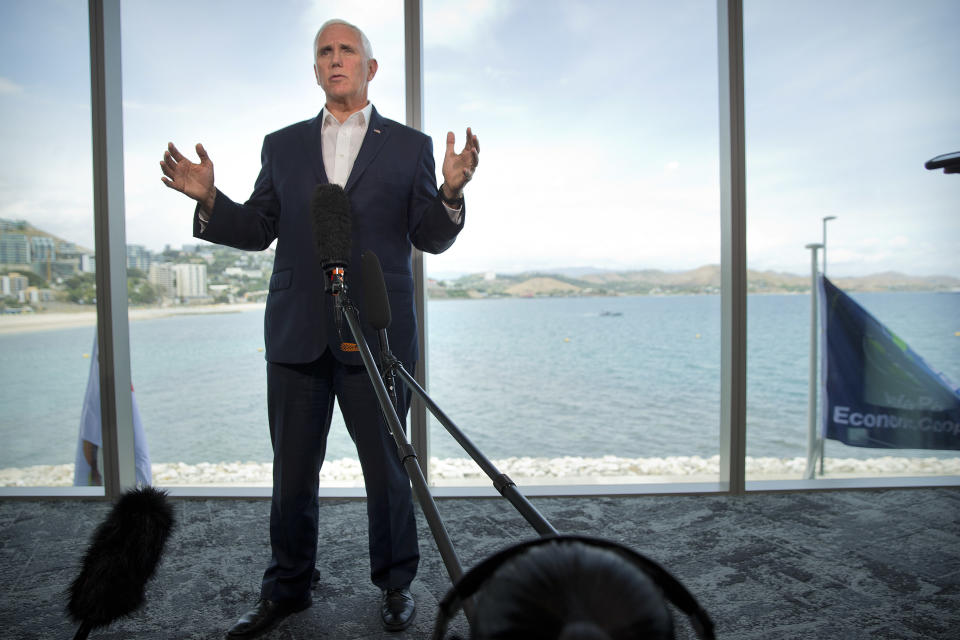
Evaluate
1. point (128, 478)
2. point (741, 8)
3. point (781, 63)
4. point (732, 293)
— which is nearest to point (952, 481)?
point (732, 293)

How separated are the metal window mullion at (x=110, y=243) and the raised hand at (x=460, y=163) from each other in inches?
82.0

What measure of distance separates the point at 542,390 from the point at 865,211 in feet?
79.9

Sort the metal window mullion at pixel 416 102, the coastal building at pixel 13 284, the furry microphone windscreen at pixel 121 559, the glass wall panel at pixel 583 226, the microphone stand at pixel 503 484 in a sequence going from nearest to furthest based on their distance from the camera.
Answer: the microphone stand at pixel 503 484, the furry microphone windscreen at pixel 121 559, the metal window mullion at pixel 416 102, the coastal building at pixel 13 284, the glass wall panel at pixel 583 226

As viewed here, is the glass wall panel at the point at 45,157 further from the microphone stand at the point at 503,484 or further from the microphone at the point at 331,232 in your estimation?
the microphone stand at the point at 503,484

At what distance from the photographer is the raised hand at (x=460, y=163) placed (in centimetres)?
124

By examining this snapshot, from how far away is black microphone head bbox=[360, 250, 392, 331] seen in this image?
120 cm

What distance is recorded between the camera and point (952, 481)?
2658 millimetres

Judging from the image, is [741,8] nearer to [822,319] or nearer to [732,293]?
[732,293]

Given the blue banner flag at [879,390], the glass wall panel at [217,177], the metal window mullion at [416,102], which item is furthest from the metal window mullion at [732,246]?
the glass wall panel at [217,177]

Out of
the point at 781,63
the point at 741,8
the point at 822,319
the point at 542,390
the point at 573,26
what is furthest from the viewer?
the point at 542,390

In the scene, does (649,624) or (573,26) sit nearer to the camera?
(649,624)

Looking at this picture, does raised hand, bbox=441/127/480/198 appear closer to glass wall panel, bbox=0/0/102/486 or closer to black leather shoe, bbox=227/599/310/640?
black leather shoe, bbox=227/599/310/640

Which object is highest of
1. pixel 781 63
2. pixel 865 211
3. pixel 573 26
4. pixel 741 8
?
pixel 573 26

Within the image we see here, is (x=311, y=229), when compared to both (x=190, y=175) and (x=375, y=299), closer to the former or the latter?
(x=190, y=175)
